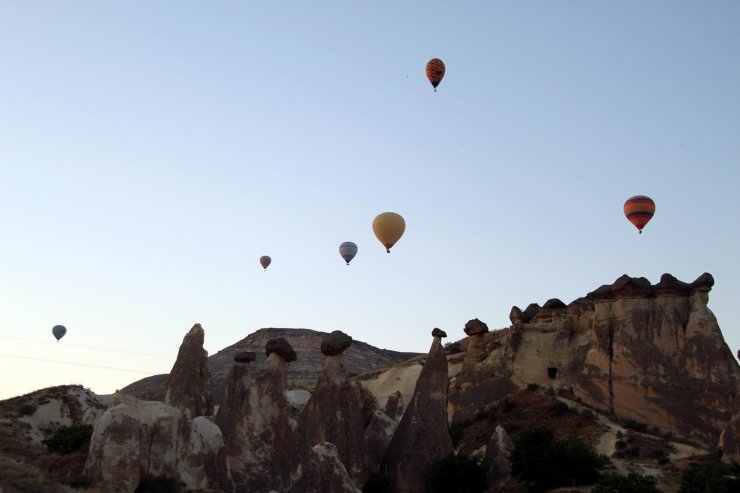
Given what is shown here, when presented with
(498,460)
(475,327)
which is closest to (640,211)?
(475,327)

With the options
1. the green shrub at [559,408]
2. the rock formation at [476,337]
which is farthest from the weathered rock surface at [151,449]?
the rock formation at [476,337]

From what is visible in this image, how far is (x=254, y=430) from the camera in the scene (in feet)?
89.0

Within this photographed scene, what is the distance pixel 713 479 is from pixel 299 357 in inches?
2098

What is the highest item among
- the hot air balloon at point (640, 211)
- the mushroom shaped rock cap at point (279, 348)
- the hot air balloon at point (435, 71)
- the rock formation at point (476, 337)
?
the hot air balloon at point (435, 71)

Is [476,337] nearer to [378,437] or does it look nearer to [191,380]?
[378,437]

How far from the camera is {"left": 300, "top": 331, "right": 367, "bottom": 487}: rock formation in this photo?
90.4ft

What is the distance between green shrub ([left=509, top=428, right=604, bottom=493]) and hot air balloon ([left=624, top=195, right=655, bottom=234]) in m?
16.7

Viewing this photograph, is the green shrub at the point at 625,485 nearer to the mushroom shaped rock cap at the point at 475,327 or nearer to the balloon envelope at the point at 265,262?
the mushroom shaped rock cap at the point at 475,327

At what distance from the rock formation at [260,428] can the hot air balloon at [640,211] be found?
20.0 metres

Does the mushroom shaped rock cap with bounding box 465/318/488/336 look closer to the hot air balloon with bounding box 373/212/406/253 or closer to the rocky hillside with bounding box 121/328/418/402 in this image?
the hot air balloon with bounding box 373/212/406/253

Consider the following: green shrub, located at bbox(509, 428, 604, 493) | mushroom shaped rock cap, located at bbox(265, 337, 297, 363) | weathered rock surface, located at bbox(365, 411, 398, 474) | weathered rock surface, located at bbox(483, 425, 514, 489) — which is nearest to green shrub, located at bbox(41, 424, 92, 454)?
mushroom shaped rock cap, located at bbox(265, 337, 297, 363)

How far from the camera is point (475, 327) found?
42.6 meters

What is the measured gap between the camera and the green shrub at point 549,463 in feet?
85.2

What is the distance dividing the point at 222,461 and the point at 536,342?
59.4ft
